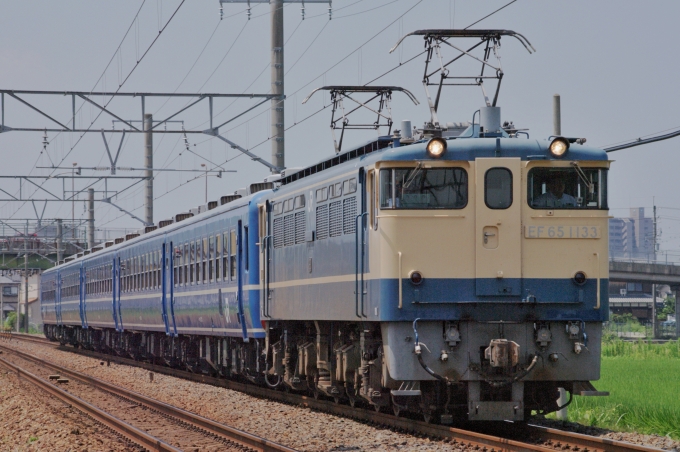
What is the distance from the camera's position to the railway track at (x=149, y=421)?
13211 millimetres

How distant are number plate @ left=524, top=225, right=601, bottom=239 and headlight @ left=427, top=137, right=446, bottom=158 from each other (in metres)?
1.28

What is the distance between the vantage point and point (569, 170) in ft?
42.5

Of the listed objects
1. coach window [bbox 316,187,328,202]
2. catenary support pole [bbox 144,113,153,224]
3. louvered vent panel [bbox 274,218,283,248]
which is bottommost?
louvered vent panel [bbox 274,218,283,248]

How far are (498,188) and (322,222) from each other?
3.32 m

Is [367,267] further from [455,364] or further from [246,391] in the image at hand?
[246,391]

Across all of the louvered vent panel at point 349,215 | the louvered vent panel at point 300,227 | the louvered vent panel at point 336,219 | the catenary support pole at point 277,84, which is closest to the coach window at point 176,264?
the catenary support pole at point 277,84

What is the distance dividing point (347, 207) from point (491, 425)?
10.5 ft

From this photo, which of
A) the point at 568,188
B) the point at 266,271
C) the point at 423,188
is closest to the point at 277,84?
the point at 266,271

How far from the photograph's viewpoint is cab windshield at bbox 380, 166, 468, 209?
1284 cm

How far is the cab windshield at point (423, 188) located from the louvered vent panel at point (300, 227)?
3616mm

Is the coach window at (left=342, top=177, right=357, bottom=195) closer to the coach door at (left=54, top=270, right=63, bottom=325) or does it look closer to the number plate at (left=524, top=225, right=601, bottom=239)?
the number plate at (left=524, top=225, right=601, bottom=239)

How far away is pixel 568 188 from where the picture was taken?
42.5 ft

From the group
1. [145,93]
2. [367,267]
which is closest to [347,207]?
[367,267]

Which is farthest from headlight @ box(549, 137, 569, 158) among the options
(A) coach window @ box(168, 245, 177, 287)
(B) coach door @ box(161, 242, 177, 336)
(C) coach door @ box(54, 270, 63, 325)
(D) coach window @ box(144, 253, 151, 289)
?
(C) coach door @ box(54, 270, 63, 325)
